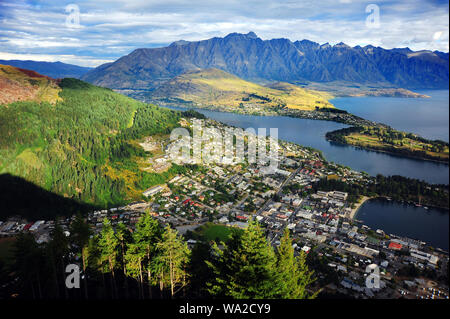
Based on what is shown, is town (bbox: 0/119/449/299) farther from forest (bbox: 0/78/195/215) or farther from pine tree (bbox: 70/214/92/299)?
pine tree (bbox: 70/214/92/299)

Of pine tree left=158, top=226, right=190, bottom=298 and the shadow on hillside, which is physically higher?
pine tree left=158, top=226, right=190, bottom=298

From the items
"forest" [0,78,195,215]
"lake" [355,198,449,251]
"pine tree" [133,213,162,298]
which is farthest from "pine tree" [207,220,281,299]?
"forest" [0,78,195,215]

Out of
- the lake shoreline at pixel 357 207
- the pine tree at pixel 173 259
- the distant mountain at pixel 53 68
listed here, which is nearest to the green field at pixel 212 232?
the pine tree at pixel 173 259

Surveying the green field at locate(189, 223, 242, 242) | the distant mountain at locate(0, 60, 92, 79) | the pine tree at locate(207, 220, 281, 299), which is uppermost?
the distant mountain at locate(0, 60, 92, 79)

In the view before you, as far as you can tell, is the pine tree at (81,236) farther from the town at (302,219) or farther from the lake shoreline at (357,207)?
the lake shoreline at (357,207)

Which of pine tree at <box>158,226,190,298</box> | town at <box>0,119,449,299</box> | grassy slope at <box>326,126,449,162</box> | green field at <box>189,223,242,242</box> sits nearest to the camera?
pine tree at <box>158,226,190,298</box>

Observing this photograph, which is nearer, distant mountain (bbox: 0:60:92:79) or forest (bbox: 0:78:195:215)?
forest (bbox: 0:78:195:215)
